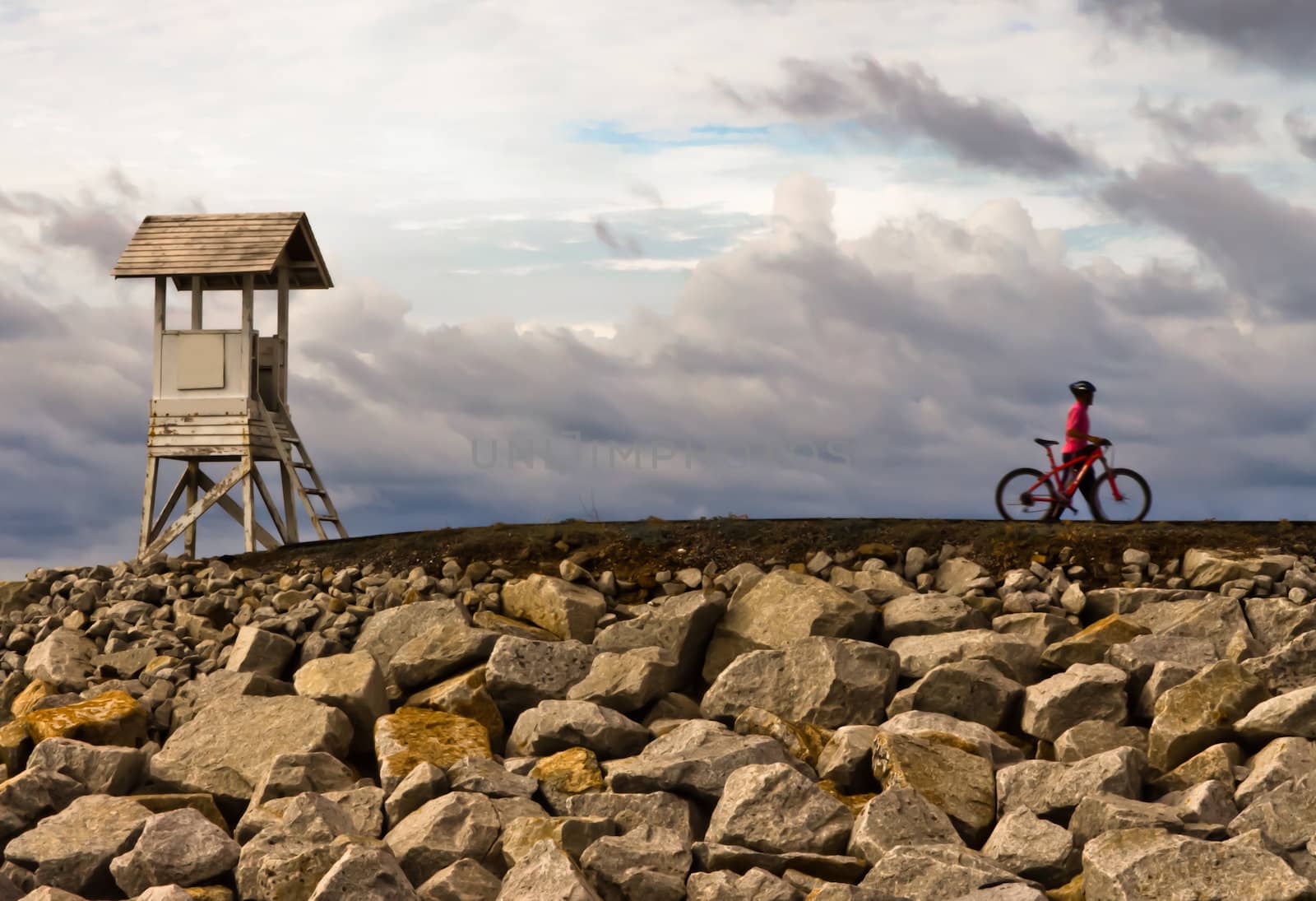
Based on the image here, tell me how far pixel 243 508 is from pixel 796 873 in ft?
40.5

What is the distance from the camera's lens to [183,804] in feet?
35.0

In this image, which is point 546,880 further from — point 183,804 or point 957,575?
point 957,575

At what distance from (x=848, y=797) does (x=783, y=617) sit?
8.67 feet

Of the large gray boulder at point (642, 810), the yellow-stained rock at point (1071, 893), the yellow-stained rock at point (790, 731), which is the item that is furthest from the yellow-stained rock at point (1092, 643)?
the large gray boulder at point (642, 810)

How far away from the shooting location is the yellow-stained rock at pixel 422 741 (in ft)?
34.1

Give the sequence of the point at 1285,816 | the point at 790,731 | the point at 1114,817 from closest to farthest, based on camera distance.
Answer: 1. the point at 1114,817
2. the point at 1285,816
3. the point at 790,731

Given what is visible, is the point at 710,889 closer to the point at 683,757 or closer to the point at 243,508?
the point at 683,757

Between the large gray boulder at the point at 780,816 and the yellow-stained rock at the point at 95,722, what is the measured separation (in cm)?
624

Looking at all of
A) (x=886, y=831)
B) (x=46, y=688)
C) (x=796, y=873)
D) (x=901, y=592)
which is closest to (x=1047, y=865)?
(x=886, y=831)

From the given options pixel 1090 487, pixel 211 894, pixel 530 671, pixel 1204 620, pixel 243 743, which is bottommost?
pixel 211 894

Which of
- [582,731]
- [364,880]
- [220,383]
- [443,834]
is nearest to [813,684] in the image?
[582,731]

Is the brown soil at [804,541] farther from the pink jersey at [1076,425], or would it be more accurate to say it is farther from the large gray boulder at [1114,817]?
the large gray boulder at [1114,817]

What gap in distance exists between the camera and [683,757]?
967 centimetres

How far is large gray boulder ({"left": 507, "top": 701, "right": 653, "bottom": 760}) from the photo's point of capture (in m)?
10.6
